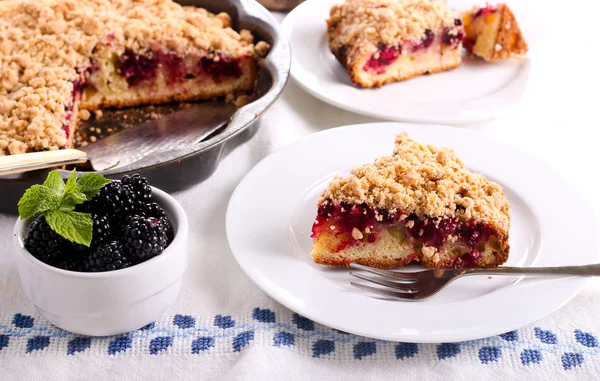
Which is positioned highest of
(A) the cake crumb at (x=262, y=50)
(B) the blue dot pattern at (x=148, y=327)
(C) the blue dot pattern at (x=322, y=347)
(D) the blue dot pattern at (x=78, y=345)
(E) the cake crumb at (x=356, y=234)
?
(E) the cake crumb at (x=356, y=234)

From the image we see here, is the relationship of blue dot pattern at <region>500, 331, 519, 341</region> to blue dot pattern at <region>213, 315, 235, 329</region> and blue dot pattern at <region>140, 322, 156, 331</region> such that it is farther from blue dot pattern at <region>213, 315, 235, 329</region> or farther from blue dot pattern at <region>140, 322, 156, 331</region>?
blue dot pattern at <region>140, 322, 156, 331</region>

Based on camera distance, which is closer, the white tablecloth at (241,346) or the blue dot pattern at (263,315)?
the white tablecloth at (241,346)

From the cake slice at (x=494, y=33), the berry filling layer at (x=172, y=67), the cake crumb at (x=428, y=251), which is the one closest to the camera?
the cake crumb at (x=428, y=251)

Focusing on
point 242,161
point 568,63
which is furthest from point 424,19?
point 242,161

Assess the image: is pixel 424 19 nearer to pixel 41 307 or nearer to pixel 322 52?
pixel 322 52

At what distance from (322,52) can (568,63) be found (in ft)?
3.98

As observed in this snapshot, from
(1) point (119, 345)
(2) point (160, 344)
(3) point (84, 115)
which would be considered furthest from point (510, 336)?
(3) point (84, 115)

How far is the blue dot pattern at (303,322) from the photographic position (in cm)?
190

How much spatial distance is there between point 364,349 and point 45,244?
835mm

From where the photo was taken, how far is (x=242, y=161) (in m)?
2.62

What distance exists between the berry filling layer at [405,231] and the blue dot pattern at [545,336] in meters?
0.27

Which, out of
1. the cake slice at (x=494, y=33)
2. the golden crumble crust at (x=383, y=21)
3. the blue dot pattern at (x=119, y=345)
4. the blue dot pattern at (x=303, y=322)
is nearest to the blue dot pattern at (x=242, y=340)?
the blue dot pattern at (x=303, y=322)

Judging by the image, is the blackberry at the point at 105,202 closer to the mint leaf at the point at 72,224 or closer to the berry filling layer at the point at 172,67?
the mint leaf at the point at 72,224

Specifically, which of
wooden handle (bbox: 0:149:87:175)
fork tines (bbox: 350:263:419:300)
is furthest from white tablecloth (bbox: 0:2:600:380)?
wooden handle (bbox: 0:149:87:175)
